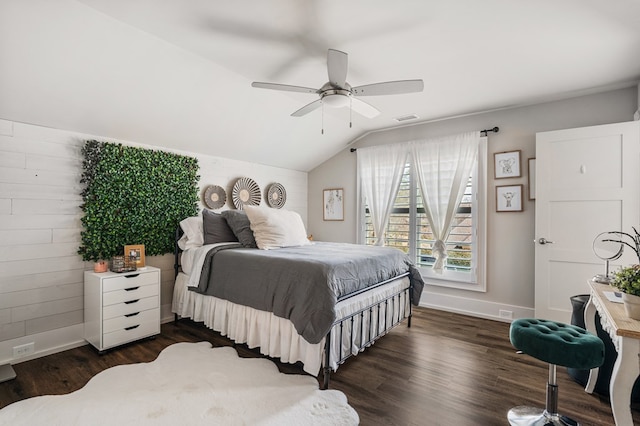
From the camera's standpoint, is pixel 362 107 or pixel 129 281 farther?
pixel 129 281

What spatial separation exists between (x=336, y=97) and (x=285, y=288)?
1.58 meters

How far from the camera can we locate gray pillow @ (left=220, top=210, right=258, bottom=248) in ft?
11.0

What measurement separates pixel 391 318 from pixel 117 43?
3.41 m

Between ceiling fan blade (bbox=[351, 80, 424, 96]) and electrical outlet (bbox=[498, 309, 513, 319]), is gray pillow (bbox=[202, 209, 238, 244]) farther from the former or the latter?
electrical outlet (bbox=[498, 309, 513, 319])

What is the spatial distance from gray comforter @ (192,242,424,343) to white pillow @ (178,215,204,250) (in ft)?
1.57

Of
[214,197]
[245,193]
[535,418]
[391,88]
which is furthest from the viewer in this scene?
[245,193]

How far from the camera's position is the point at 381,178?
470cm

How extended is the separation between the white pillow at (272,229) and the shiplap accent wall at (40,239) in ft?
5.44

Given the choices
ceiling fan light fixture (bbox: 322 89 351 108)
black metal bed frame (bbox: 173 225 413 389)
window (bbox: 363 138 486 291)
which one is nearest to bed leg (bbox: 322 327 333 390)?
black metal bed frame (bbox: 173 225 413 389)

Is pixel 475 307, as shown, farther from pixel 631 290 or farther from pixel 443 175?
pixel 631 290

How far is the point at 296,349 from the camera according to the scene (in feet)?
7.70

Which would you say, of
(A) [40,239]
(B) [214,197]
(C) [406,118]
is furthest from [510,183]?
(A) [40,239]

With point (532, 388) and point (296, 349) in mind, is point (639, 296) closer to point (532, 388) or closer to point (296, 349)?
Result: point (532, 388)

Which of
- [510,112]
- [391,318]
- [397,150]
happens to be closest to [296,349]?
[391,318]
